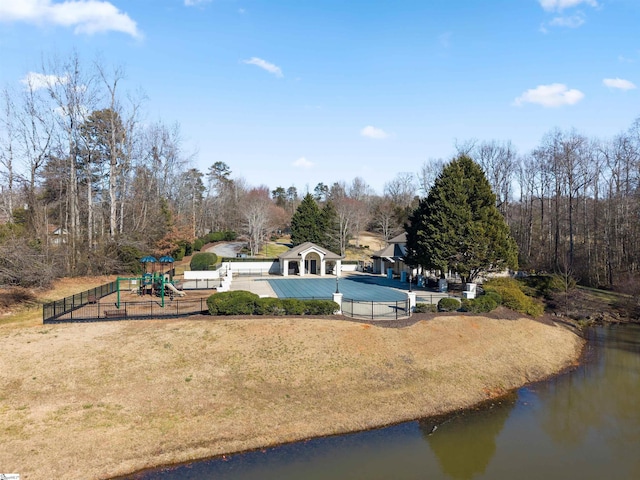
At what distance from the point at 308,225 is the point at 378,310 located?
125ft

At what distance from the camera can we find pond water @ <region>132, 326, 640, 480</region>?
37.2 ft

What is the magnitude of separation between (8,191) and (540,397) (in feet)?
135

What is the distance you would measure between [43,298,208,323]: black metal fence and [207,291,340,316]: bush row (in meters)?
1.36

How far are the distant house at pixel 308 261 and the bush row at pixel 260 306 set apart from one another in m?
19.1

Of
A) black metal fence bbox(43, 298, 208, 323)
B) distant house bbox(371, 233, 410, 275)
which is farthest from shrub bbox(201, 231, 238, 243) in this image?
black metal fence bbox(43, 298, 208, 323)

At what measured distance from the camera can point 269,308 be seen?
70.6 ft

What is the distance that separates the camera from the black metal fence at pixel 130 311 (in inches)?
826

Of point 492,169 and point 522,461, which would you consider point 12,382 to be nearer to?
point 522,461

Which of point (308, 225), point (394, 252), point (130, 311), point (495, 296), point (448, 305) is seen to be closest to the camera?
point (130, 311)

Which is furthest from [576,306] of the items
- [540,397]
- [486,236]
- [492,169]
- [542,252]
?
[492,169]

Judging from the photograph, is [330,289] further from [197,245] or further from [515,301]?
[197,245]

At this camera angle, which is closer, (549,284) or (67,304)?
(67,304)

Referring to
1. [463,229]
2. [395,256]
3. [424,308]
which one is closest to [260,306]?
[424,308]

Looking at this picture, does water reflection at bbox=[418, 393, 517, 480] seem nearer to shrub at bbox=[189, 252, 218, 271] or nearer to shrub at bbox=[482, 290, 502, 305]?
shrub at bbox=[482, 290, 502, 305]
